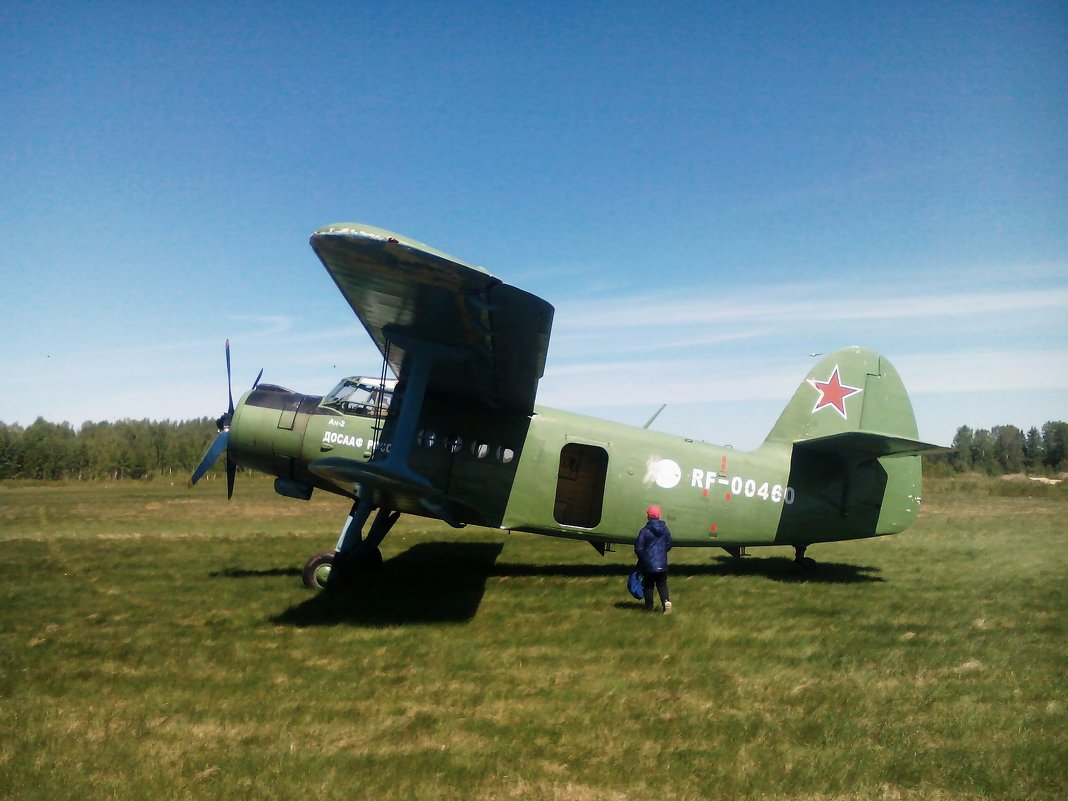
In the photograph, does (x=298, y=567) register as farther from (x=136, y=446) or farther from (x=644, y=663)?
(x=136, y=446)

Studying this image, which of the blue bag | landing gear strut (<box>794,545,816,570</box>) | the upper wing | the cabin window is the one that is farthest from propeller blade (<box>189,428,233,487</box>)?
→ landing gear strut (<box>794,545,816,570</box>)

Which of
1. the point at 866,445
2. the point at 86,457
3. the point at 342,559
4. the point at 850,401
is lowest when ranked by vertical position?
the point at 86,457

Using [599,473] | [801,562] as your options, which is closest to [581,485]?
[599,473]

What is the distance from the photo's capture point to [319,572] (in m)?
8.80

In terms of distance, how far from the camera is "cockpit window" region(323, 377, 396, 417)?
920cm

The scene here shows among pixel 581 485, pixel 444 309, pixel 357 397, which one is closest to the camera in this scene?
pixel 444 309

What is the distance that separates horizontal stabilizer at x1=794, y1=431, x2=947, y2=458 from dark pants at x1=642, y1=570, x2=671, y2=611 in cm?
315

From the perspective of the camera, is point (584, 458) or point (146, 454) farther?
point (146, 454)

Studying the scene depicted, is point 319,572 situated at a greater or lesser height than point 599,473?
lesser

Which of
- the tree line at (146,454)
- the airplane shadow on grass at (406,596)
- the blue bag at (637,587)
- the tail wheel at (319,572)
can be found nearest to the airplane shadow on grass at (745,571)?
the airplane shadow on grass at (406,596)

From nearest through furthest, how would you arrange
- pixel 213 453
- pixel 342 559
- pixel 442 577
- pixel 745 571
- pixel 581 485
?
pixel 342 559 < pixel 213 453 < pixel 442 577 < pixel 745 571 < pixel 581 485

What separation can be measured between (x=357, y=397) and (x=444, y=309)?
3.27 metres

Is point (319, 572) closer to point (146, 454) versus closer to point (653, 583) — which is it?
point (653, 583)

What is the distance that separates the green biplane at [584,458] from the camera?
29.0 ft
